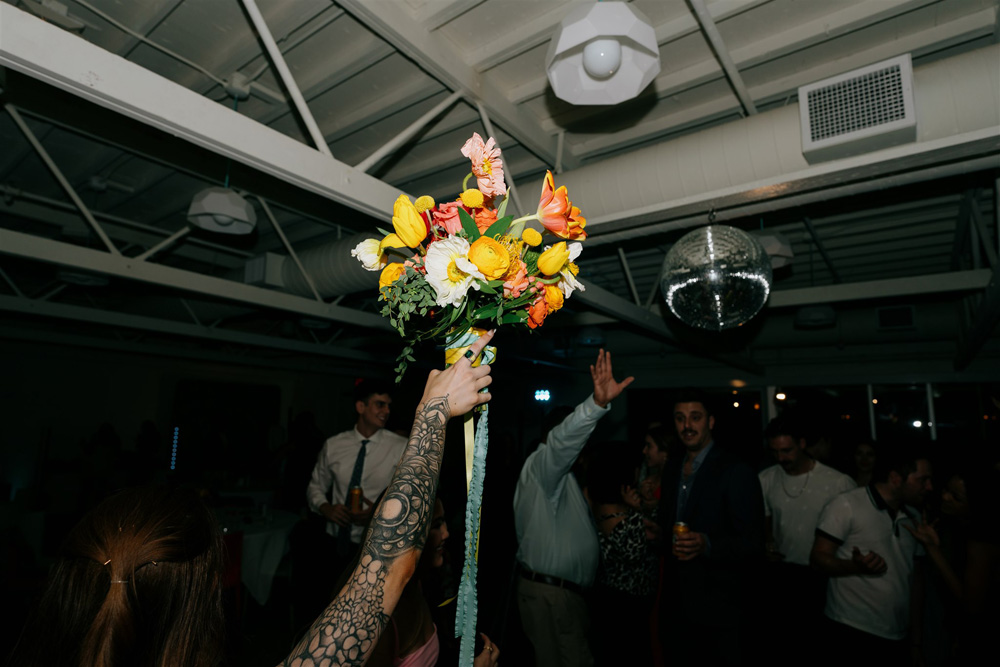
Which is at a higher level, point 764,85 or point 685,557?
point 764,85

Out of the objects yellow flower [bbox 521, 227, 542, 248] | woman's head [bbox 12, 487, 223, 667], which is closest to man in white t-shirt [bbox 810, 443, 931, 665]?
yellow flower [bbox 521, 227, 542, 248]

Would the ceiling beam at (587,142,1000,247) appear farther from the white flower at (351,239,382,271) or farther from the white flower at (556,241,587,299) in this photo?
the white flower at (351,239,382,271)

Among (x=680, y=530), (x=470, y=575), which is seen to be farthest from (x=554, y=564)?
(x=470, y=575)

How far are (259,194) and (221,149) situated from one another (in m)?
2.55

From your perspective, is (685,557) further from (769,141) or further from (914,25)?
(914,25)

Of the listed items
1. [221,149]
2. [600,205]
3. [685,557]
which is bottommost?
[685,557]

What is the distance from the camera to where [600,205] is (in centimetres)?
300

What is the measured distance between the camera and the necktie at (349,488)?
129 inches

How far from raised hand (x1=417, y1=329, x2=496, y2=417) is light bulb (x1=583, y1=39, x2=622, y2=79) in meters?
1.21

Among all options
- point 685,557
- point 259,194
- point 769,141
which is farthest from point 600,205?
point 259,194

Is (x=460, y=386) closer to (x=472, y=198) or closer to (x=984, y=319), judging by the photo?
(x=472, y=198)

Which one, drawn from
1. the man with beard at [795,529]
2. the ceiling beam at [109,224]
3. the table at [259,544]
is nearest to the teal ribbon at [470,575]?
the man with beard at [795,529]

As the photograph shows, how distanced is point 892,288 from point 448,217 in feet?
16.0

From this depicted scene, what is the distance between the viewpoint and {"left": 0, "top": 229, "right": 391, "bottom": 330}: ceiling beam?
3730 mm
